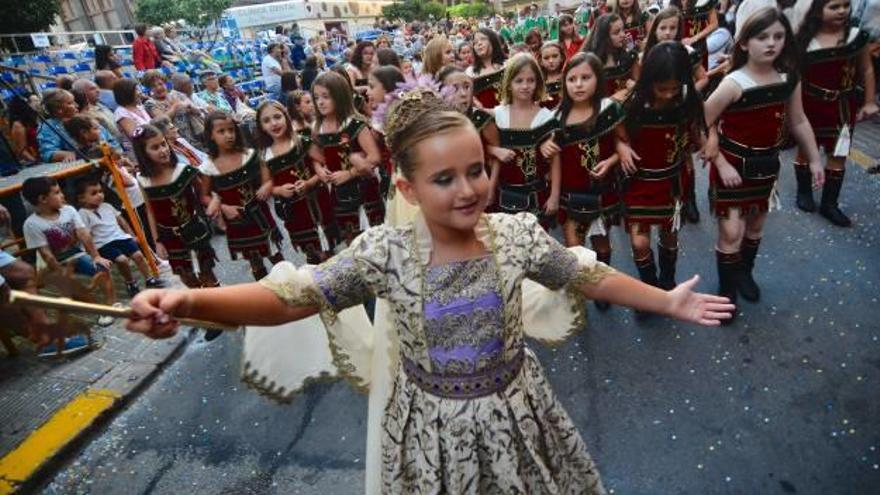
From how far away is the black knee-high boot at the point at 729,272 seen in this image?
3486mm

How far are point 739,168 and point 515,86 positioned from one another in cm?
154

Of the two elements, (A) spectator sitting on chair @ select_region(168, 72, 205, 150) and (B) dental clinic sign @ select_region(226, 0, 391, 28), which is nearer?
(A) spectator sitting on chair @ select_region(168, 72, 205, 150)

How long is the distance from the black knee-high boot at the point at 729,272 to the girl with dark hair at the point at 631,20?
3.83 metres

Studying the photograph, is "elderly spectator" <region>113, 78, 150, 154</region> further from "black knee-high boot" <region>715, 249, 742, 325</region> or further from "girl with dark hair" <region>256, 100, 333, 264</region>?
"black knee-high boot" <region>715, 249, 742, 325</region>

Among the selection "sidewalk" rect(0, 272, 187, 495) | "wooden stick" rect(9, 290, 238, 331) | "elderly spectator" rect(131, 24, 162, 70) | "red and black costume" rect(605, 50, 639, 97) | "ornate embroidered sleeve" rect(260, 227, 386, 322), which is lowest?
"sidewalk" rect(0, 272, 187, 495)

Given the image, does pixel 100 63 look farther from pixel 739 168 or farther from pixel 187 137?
pixel 739 168

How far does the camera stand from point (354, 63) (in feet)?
25.8

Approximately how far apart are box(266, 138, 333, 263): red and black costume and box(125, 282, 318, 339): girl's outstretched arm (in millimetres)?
2874

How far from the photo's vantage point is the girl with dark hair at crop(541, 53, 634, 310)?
3418 millimetres

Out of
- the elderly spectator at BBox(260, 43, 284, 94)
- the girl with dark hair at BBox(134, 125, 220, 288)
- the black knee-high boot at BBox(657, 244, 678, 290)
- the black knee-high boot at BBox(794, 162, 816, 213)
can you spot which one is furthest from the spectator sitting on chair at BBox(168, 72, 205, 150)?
the black knee-high boot at BBox(794, 162, 816, 213)

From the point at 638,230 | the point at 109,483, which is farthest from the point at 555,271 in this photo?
the point at 109,483

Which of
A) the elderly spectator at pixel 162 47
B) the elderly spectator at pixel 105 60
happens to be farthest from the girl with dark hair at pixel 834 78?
the elderly spectator at pixel 162 47

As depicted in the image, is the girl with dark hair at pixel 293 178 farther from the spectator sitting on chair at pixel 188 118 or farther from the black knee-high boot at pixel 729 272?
the spectator sitting on chair at pixel 188 118

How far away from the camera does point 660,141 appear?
330cm
